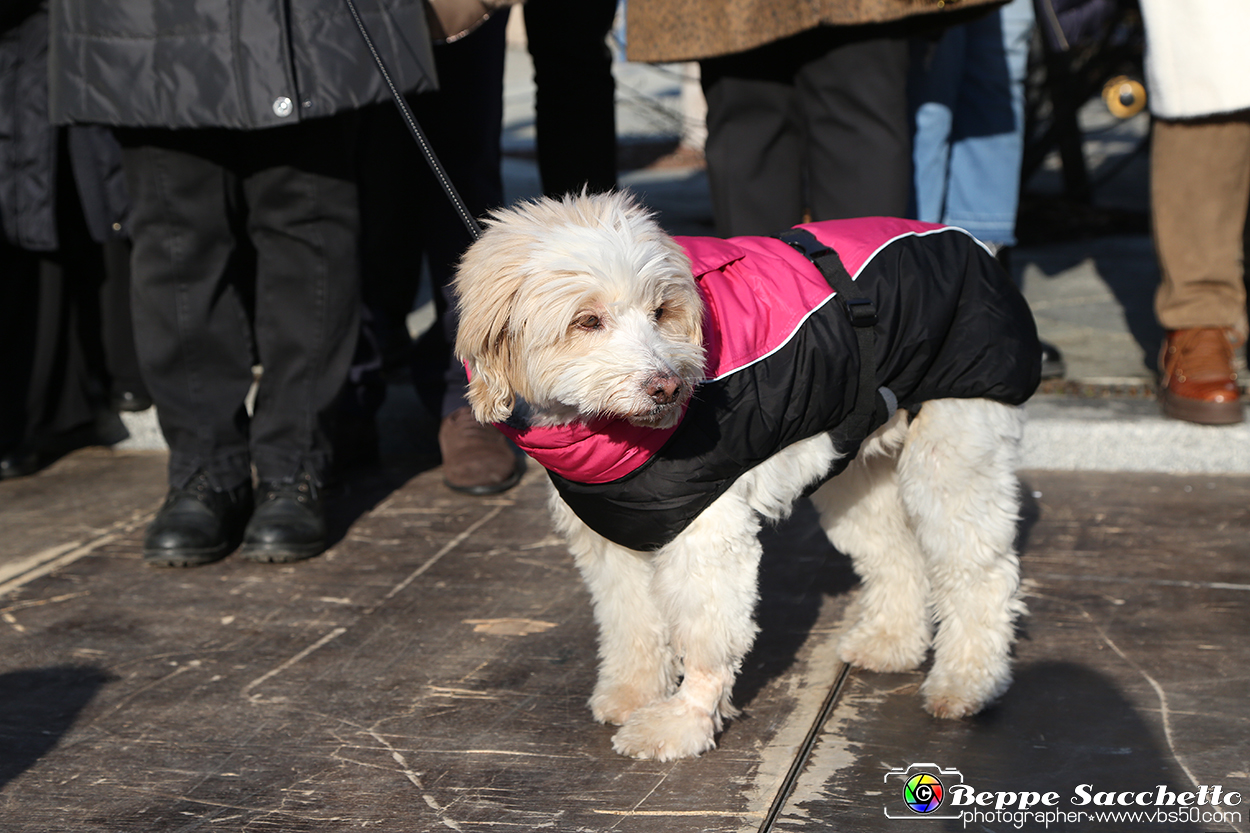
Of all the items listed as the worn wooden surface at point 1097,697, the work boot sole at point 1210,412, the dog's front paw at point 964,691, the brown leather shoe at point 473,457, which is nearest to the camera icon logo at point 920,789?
the worn wooden surface at point 1097,697

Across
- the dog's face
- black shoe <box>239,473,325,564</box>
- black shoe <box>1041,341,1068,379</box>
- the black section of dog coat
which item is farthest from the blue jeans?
the dog's face

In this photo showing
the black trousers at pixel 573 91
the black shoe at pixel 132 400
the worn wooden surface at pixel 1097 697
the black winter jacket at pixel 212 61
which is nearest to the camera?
the worn wooden surface at pixel 1097 697

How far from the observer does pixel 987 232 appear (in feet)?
17.1

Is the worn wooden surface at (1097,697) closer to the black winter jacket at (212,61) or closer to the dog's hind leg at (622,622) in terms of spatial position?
the dog's hind leg at (622,622)

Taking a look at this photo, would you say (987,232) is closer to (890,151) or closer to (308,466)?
(890,151)

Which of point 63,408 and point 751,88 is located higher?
point 751,88

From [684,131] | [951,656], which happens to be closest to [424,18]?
[951,656]

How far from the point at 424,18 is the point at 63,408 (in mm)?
2403

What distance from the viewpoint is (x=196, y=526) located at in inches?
152

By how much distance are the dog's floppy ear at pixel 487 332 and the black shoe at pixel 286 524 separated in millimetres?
1569

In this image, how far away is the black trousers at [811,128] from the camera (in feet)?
12.3

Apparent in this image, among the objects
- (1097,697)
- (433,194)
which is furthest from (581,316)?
(433,194)

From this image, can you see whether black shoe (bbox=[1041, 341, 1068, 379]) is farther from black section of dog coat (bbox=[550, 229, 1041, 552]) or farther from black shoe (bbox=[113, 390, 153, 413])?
black shoe (bbox=[113, 390, 153, 413])

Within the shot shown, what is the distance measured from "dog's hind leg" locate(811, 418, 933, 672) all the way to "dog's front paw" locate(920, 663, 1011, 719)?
0.77 feet
